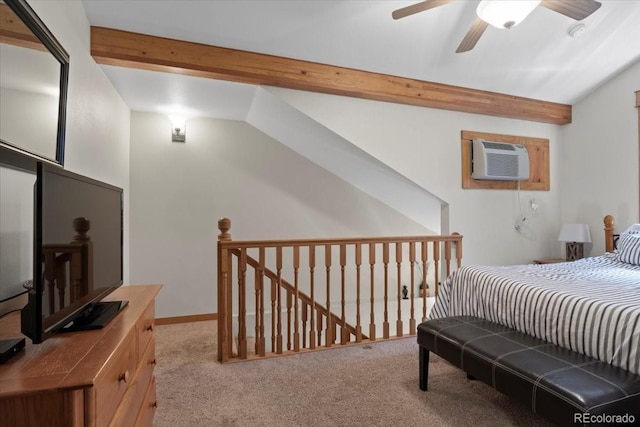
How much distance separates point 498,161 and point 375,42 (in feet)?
5.96

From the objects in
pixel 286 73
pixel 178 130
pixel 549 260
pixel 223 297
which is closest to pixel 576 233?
pixel 549 260

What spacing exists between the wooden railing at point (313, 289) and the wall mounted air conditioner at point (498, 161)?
86 cm

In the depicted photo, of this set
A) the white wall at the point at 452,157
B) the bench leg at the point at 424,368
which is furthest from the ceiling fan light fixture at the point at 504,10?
the bench leg at the point at 424,368

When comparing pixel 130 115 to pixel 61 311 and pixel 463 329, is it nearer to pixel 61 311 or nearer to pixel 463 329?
pixel 61 311

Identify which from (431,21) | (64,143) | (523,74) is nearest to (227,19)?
(64,143)

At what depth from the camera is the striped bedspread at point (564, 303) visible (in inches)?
54.7

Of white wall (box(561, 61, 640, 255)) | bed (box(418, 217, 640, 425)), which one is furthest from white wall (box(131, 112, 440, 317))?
white wall (box(561, 61, 640, 255))

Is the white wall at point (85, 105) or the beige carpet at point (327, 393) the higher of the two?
the white wall at point (85, 105)

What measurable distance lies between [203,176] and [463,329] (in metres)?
2.94

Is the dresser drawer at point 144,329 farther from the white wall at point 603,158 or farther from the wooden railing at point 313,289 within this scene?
the white wall at point 603,158

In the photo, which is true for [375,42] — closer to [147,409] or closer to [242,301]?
[242,301]

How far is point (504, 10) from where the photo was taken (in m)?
1.79

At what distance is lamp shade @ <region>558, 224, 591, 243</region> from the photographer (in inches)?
137

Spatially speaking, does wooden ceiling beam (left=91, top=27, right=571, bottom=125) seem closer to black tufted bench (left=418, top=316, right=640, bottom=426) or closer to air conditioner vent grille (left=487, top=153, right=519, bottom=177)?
air conditioner vent grille (left=487, top=153, right=519, bottom=177)
